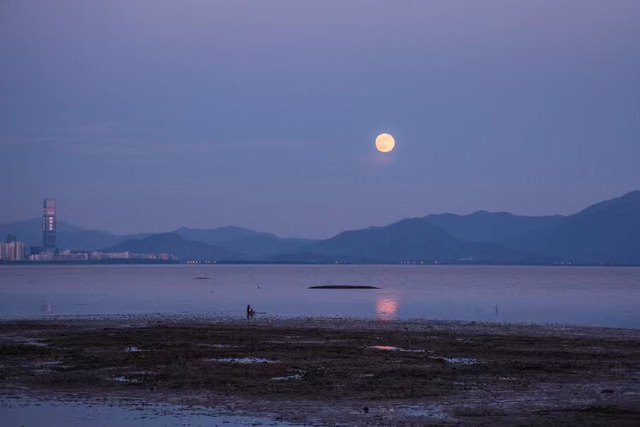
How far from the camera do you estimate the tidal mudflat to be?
23047 millimetres

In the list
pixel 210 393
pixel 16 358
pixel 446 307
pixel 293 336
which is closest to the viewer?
pixel 210 393

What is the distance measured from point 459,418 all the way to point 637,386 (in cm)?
904

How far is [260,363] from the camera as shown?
107 feet

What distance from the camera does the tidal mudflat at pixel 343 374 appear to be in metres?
23.0

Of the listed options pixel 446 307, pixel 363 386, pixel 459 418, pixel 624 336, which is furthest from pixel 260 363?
pixel 446 307

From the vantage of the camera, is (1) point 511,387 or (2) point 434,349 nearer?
(1) point 511,387

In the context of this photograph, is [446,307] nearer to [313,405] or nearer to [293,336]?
[293,336]

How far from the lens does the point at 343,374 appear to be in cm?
2969

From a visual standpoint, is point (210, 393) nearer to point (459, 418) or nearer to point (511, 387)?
point (459, 418)

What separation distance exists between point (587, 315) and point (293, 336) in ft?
154

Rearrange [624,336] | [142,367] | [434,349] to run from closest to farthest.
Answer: [142,367]
[434,349]
[624,336]

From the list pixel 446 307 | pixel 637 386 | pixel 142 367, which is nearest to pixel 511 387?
pixel 637 386

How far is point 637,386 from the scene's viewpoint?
27391 mm

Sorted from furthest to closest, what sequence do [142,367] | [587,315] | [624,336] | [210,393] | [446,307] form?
[446,307] → [587,315] → [624,336] → [142,367] → [210,393]
